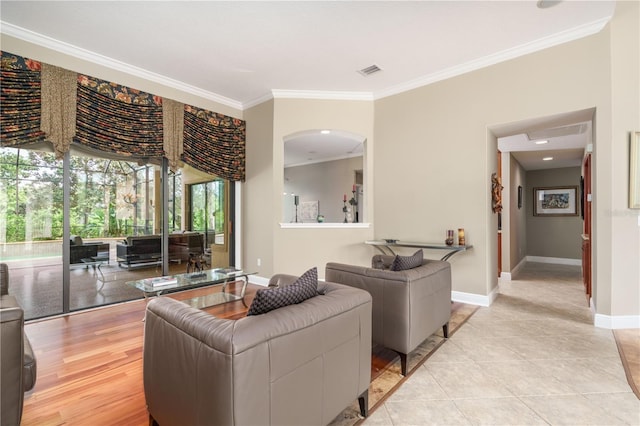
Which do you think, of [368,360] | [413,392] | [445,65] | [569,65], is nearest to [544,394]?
[413,392]

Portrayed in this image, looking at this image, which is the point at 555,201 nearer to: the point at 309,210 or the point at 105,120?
the point at 309,210

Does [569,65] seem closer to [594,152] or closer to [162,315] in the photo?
[594,152]

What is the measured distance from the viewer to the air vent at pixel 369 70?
402cm

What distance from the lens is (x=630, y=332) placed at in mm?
2973

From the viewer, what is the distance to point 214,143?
196 inches

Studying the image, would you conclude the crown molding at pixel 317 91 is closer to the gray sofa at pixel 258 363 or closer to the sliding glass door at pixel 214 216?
the sliding glass door at pixel 214 216

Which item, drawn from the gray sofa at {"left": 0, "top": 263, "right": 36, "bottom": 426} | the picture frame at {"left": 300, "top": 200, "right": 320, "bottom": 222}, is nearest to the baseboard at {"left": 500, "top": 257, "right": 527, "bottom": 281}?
the picture frame at {"left": 300, "top": 200, "right": 320, "bottom": 222}

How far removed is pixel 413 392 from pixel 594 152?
10.6ft

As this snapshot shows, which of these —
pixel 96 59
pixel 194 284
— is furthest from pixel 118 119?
pixel 194 284

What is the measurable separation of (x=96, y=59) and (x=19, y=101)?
106 cm

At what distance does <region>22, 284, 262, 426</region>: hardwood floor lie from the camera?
182 centimetres

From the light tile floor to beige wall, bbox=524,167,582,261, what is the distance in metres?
4.80

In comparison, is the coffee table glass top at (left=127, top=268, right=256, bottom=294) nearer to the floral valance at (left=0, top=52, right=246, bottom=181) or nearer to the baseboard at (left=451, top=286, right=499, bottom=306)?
the floral valance at (left=0, top=52, right=246, bottom=181)

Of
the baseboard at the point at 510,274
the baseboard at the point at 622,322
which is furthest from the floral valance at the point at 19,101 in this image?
the baseboard at the point at 510,274
